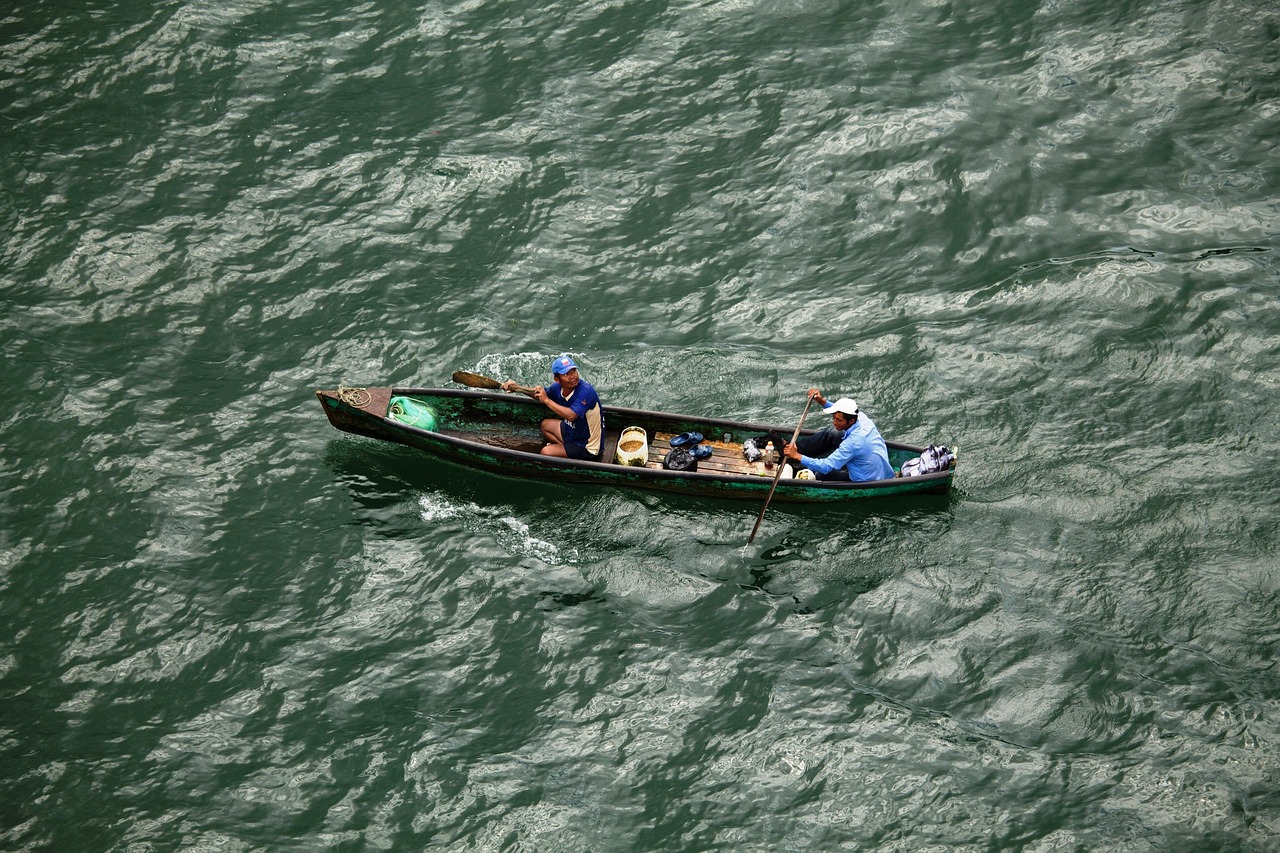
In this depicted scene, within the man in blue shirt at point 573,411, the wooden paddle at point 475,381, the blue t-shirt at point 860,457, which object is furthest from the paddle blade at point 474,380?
the blue t-shirt at point 860,457

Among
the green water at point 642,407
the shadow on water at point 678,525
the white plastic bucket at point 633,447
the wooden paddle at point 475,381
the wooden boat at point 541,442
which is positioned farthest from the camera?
the wooden paddle at point 475,381

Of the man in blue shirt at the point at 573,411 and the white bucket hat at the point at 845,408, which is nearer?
the white bucket hat at the point at 845,408

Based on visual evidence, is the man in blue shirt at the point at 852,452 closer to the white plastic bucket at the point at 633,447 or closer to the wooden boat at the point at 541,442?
the wooden boat at the point at 541,442

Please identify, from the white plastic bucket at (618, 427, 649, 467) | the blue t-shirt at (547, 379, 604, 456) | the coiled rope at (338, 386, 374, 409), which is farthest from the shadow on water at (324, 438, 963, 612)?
the coiled rope at (338, 386, 374, 409)

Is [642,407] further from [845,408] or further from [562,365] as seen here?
[845,408]

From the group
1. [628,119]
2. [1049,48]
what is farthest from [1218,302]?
[628,119]

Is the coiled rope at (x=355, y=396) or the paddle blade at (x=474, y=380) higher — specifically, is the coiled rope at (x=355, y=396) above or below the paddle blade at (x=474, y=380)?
above

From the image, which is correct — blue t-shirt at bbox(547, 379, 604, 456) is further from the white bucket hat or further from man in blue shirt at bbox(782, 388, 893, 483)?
the white bucket hat
